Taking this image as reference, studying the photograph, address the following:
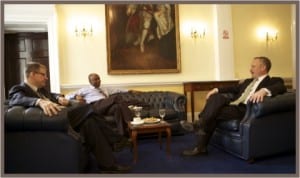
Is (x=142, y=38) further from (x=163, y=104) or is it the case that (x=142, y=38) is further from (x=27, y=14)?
(x=27, y=14)

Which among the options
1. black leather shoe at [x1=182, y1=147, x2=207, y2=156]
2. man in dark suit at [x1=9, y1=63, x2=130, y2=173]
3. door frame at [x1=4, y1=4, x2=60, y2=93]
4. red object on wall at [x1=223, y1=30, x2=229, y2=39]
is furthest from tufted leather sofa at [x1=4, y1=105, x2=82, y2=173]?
red object on wall at [x1=223, y1=30, x2=229, y2=39]

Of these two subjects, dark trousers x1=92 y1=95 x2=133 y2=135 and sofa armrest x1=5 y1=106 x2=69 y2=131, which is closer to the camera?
sofa armrest x1=5 y1=106 x2=69 y2=131

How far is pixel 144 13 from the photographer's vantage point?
207 inches

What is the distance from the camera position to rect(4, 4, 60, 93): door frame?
15.5 ft

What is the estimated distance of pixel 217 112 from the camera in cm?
314

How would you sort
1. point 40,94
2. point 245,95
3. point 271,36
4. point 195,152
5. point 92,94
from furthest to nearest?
point 271,36 < point 92,94 < point 245,95 < point 195,152 < point 40,94

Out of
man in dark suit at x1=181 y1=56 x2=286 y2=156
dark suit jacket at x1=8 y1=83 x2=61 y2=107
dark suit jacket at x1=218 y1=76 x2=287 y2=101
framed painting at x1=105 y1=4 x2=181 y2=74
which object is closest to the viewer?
dark suit jacket at x1=8 y1=83 x2=61 y2=107

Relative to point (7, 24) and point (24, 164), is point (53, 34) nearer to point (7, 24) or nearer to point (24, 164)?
point (7, 24)

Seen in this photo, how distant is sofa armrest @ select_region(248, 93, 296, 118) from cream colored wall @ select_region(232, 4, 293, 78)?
2.87m

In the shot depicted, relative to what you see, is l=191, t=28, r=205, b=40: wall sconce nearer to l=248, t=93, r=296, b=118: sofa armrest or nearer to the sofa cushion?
the sofa cushion

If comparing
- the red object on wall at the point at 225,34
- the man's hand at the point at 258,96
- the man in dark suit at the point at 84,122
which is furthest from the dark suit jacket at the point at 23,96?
the red object on wall at the point at 225,34

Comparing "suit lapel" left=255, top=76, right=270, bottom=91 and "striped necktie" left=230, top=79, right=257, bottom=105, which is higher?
"suit lapel" left=255, top=76, right=270, bottom=91

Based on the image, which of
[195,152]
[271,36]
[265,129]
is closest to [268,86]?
[265,129]

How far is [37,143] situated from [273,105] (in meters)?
2.11
